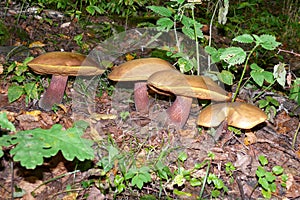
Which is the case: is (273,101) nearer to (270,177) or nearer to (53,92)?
(270,177)

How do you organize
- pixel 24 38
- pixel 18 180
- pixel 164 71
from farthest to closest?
pixel 24 38
pixel 164 71
pixel 18 180

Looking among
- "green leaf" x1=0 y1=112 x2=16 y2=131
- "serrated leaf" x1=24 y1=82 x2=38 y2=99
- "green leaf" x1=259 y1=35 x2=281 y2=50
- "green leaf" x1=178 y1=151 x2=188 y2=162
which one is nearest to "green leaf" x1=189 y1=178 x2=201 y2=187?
"green leaf" x1=178 y1=151 x2=188 y2=162

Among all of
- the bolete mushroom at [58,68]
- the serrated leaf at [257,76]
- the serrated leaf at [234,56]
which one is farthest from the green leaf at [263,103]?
the bolete mushroom at [58,68]

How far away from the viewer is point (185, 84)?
2857 mm

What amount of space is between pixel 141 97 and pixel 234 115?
103 cm

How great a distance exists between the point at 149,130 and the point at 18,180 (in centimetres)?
128

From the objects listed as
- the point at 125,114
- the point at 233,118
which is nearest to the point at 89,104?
the point at 125,114

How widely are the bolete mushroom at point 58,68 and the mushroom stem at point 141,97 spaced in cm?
45

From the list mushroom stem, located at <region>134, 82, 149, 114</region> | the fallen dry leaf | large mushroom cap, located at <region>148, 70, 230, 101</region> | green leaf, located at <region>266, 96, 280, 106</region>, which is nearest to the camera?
large mushroom cap, located at <region>148, 70, 230, 101</region>

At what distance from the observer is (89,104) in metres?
3.64

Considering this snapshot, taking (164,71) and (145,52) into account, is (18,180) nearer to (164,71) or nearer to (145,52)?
(164,71)

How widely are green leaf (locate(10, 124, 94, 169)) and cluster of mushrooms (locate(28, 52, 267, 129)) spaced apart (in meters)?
0.96

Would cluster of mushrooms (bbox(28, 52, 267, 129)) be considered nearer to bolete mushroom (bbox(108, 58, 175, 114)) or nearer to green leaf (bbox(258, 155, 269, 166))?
bolete mushroom (bbox(108, 58, 175, 114))

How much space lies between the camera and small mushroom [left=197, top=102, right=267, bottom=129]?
9.55 feet
